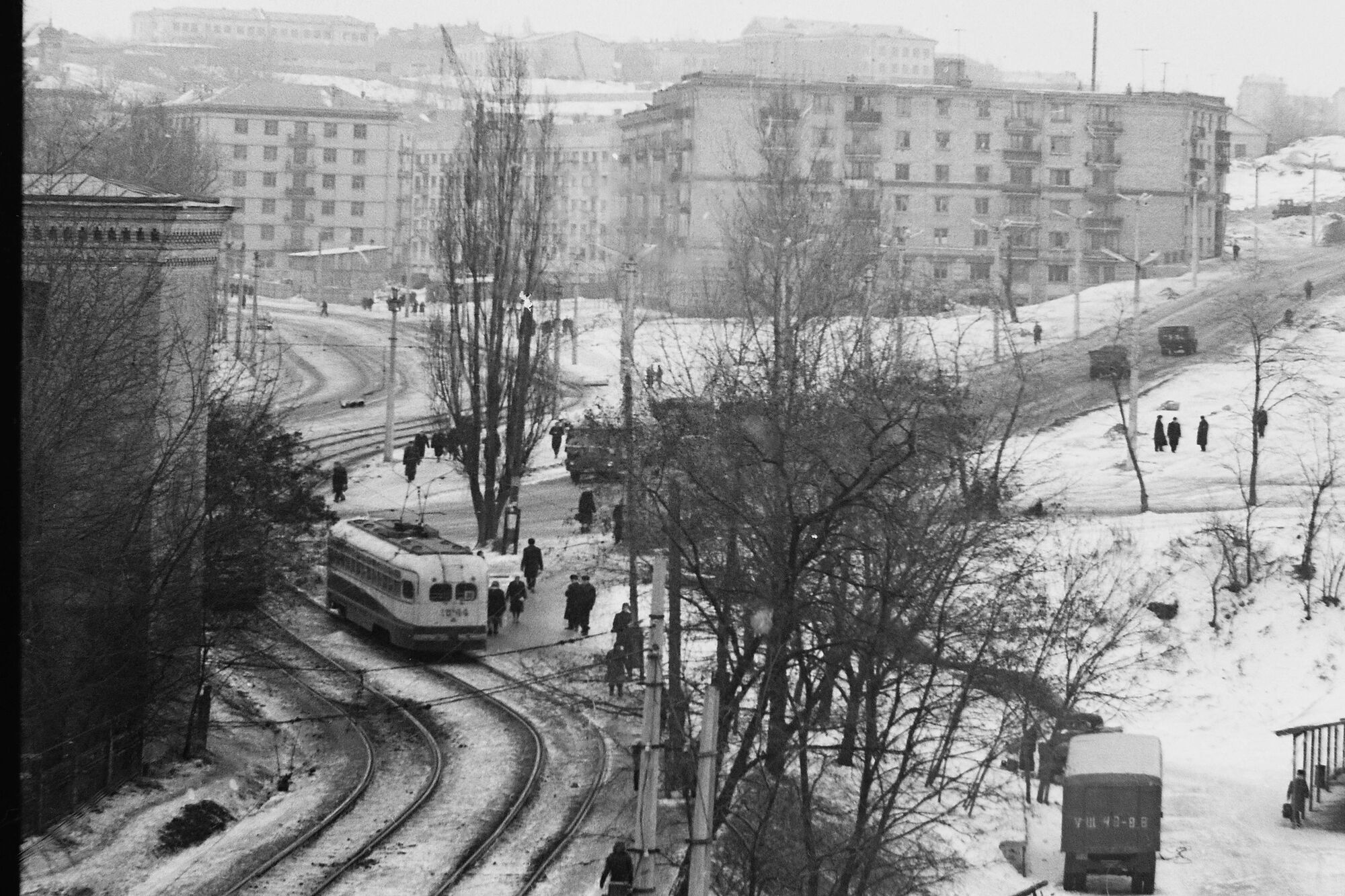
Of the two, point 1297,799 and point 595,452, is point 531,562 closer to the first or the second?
point 595,452

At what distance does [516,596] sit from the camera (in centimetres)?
3002

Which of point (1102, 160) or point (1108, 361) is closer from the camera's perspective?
point (1108, 361)

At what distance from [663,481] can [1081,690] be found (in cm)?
786

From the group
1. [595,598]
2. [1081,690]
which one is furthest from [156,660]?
[1081,690]

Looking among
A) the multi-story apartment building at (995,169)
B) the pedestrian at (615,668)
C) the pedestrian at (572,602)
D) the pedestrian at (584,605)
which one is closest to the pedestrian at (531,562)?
the pedestrian at (572,602)

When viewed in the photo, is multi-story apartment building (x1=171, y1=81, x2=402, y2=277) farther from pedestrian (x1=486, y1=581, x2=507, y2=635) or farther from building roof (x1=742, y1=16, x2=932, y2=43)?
pedestrian (x1=486, y1=581, x2=507, y2=635)

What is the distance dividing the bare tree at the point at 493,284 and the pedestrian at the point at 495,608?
5512 millimetres

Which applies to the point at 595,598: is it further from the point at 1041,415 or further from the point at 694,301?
the point at 694,301

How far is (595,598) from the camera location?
29.8 m

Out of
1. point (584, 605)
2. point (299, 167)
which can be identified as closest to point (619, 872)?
point (584, 605)

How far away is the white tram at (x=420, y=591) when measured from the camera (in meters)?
27.0

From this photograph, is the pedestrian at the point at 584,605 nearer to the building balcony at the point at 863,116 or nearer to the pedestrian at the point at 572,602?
the pedestrian at the point at 572,602

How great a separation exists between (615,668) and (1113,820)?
7.19m

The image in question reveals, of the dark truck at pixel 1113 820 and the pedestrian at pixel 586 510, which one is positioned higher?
the pedestrian at pixel 586 510
